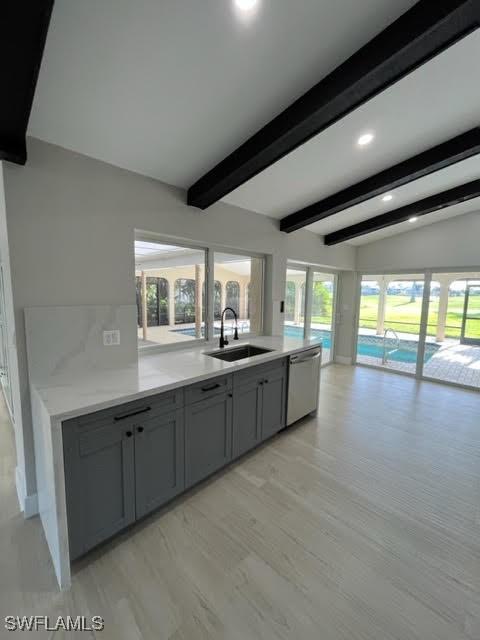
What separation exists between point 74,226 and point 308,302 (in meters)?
3.81

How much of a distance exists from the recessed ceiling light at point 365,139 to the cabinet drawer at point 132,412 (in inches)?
95.2

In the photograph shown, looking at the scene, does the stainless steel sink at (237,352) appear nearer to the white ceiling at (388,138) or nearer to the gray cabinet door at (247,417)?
the gray cabinet door at (247,417)

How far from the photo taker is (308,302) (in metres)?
4.87

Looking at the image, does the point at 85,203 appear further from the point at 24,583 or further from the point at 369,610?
the point at 369,610

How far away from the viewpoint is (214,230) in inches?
113

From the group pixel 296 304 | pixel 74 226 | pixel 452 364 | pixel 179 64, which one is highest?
pixel 179 64

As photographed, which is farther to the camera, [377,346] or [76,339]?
[377,346]

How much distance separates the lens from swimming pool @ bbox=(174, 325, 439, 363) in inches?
196

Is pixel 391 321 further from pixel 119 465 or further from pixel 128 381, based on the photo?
pixel 119 465

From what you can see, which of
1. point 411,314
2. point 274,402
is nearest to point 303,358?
point 274,402

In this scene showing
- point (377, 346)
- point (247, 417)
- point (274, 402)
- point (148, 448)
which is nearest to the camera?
point (148, 448)

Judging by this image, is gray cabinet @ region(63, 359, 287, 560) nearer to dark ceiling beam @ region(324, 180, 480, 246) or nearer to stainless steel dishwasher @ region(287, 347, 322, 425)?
stainless steel dishwasher @ region(287, 347, 322, 425)

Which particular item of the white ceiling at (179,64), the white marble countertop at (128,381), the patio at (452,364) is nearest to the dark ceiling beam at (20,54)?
the white ceiling at (179,64)

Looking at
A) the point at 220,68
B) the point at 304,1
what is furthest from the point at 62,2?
the point at 304,1
